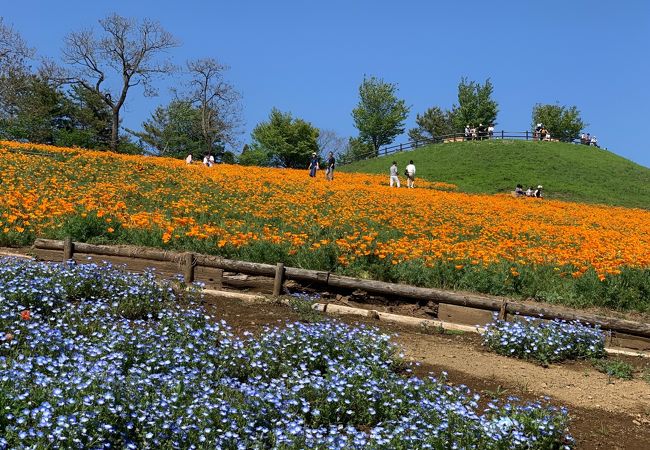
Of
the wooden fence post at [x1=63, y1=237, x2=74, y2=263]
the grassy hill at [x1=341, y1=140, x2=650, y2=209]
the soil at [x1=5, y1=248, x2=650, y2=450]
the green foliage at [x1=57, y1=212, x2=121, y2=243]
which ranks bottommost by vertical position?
the soil at [x1=5, y1=248, x2=650, y2=450]

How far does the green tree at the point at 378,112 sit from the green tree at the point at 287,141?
345 inches

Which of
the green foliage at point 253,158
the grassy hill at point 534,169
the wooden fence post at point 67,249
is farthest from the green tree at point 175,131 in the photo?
the wooden fence post at point 67,249

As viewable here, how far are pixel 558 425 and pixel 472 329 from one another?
3676 millimetres

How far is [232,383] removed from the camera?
533 centimetres

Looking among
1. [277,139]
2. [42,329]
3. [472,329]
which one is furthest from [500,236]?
[277,139]

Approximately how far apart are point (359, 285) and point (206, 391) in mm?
4833

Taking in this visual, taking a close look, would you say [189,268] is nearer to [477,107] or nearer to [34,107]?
[34,107]

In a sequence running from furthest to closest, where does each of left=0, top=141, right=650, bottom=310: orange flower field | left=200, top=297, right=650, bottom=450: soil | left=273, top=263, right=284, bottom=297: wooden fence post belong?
left=0, top=141, right=650, bottom=310: orange flower field < left=273, top=263, right=284, bottom=297: wooden fence post < left=200, top=297, right=650, bottom=450: soil

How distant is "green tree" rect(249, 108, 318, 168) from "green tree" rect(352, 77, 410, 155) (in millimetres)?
8752

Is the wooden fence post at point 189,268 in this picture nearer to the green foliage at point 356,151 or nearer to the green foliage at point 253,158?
the green foliage at point 253,158

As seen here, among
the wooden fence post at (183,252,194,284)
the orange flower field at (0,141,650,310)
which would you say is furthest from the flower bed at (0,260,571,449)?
the orange flower field at (0,141,650,310)

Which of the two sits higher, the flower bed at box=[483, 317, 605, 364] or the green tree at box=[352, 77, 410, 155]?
the green tree at box=[352, 77, 410, 155]

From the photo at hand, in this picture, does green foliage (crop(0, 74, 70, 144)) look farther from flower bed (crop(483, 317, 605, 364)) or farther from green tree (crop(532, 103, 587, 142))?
green tree (crop(532, 103, 587, 142))

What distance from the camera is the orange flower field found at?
11.2 m
